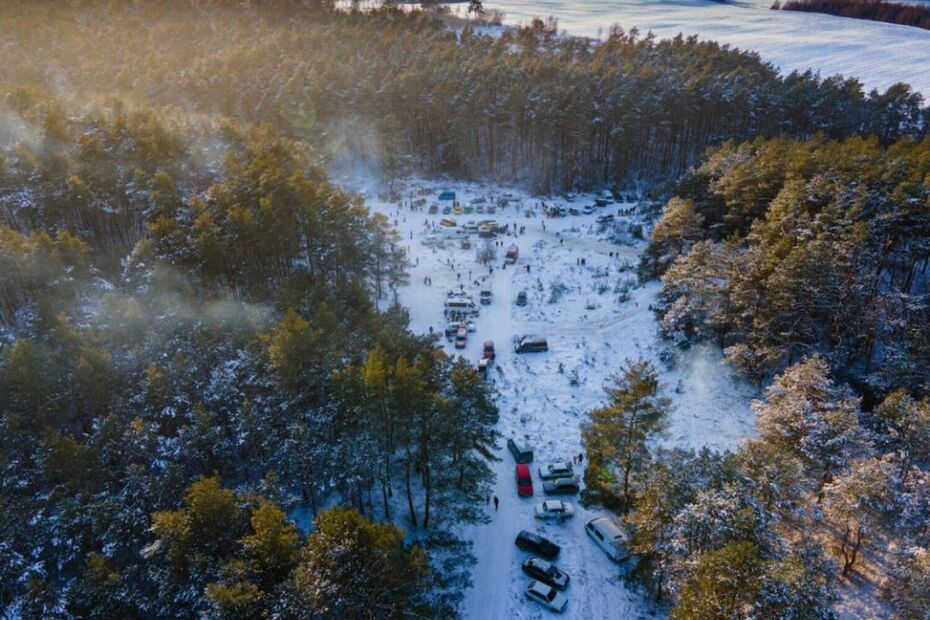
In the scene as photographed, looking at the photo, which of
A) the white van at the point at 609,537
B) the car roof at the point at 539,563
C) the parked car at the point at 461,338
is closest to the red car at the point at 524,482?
the white van at the point at 609,537

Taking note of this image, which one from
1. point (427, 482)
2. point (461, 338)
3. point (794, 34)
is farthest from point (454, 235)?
point (794, 34)

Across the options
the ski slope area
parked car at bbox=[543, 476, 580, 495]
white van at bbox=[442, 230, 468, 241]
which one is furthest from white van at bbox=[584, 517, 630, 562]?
the ski slope area

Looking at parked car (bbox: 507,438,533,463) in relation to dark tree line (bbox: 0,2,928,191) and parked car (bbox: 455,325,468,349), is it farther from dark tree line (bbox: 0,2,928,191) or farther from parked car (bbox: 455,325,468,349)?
dark tree line (bbox: 0,2,928,191)

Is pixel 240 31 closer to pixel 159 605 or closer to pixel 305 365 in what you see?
pixel 305 365

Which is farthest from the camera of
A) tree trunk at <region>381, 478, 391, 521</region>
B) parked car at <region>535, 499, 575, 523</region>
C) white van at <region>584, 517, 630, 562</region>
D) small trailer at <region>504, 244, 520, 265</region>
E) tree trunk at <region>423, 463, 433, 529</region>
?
small trailer at <region>504, 244, 520, 265</region>

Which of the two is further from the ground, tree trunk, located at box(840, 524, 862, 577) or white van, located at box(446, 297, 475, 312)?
white van, located at box(446, 297, 475, 312)

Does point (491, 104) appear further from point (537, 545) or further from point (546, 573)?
point (546, 573)
